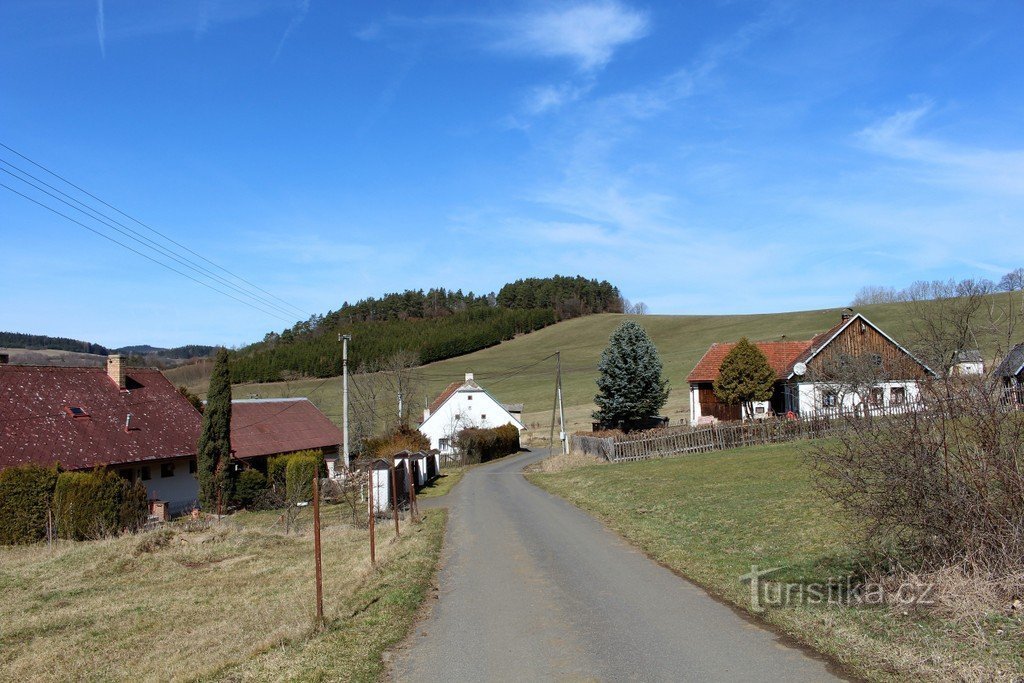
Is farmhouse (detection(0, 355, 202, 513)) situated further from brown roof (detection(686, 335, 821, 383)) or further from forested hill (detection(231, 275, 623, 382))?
forested hill (detection(231, 275, 623, 382))

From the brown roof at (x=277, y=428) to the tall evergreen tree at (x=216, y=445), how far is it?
19.3 ft

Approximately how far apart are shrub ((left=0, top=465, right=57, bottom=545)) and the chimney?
12580 millimetres

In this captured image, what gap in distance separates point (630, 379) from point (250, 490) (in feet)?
74.6

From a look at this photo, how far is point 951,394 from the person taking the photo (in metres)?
7.93

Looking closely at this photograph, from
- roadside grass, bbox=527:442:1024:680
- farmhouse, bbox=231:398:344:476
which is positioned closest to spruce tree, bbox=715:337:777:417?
roadside grass, bbox=527:442:1024:680

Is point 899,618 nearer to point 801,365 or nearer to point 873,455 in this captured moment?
point 873,455

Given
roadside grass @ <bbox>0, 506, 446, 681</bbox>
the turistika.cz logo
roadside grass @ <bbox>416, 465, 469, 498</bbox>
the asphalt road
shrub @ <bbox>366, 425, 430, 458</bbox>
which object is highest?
shrub @ <bbox>366, 425, 430, 458</bbox>

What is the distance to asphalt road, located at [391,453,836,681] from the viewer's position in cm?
672

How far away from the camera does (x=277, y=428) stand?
4391cm

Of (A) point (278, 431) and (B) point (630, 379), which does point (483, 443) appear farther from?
(A) point (278, 431)

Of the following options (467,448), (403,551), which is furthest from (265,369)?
(403,551)

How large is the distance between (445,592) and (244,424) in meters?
35.1

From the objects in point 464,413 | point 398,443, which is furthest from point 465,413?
point 398,443

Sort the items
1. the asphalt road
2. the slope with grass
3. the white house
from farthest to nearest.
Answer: the slope with grass
the white house
the asphalt road
